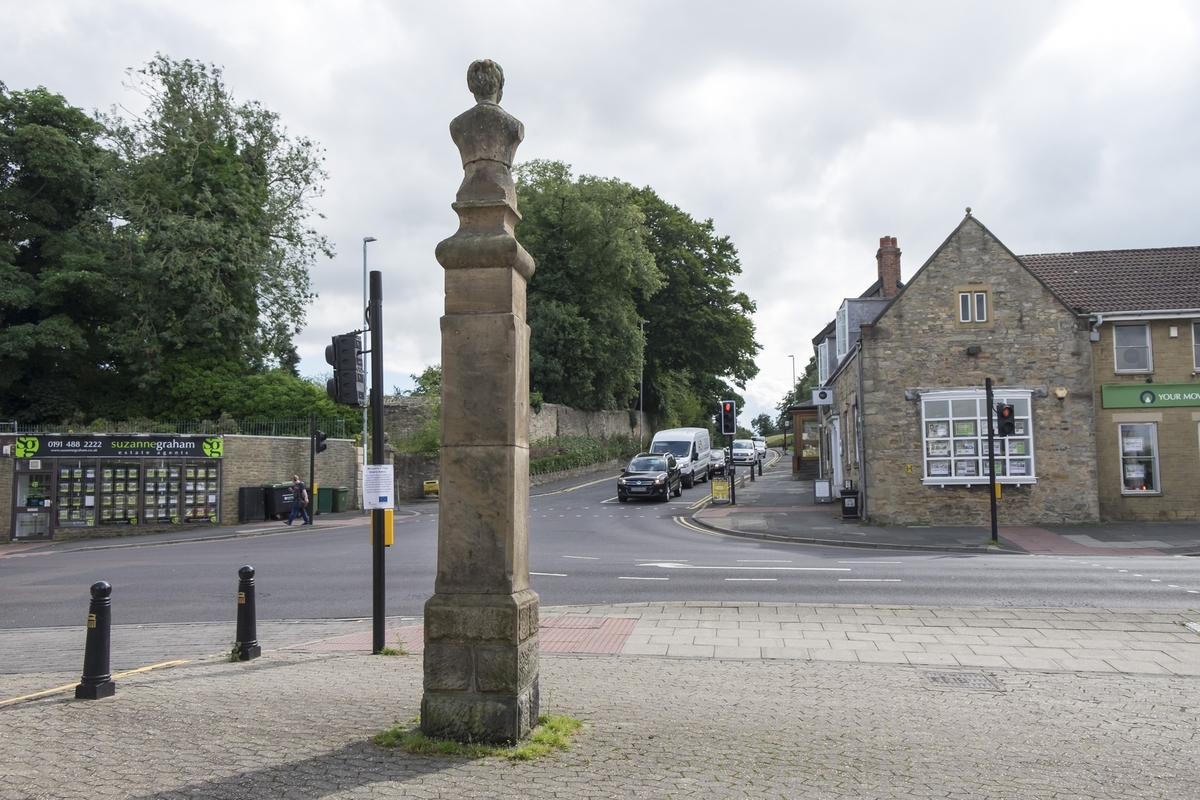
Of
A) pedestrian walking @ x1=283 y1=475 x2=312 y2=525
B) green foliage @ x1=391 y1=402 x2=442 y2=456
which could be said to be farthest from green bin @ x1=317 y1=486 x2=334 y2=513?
green foliage @ x1=391 y1=402 x2=442 y2=456

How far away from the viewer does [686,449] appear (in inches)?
1626

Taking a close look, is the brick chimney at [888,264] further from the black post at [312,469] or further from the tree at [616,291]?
the black post at [312,469]

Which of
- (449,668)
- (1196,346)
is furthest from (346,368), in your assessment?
(1196,346)

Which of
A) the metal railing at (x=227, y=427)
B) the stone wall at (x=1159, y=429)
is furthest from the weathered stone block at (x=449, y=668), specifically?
the metal railing at (x=227, y=427)

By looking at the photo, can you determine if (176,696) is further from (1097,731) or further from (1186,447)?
(1186,447)

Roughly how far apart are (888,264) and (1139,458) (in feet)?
58.5

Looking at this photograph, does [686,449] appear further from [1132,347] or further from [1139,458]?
[1132,347]

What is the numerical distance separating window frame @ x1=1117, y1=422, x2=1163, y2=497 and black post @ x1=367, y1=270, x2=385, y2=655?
23032 millimetres

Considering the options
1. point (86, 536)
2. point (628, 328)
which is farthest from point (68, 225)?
point (628, 328)

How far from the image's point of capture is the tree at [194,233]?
115 ft

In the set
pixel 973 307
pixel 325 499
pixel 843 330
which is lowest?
pixel 325 499

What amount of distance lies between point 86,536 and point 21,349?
35.3ft

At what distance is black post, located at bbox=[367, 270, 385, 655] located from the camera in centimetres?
885

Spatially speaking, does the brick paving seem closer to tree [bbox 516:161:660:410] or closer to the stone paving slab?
the stone paving slab
